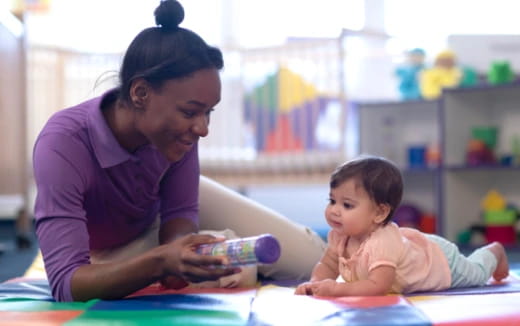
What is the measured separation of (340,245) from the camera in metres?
1.38

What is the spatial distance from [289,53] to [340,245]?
2.88 m

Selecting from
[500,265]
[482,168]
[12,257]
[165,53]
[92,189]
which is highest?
[165,53]

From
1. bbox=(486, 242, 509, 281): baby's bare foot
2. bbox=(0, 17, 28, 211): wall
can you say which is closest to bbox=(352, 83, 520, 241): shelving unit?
bbox=(0, 17, 28, 211): wall

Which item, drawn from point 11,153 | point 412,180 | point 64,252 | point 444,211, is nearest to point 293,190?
point 412,180

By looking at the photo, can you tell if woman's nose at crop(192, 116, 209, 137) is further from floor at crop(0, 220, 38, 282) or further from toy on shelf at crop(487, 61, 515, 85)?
toy on shelf at crop(487, 61, 515, 85)

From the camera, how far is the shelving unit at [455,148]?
3600 millimetres

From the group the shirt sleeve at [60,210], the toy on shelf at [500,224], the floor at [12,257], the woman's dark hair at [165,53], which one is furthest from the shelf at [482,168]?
the shirt sleeve at [60,210]

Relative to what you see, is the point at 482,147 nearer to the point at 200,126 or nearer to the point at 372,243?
the point at 372,243

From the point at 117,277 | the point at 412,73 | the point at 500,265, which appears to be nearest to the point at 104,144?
the point at 117,277

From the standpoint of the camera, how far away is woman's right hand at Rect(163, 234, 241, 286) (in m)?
1.08

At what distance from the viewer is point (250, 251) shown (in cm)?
107

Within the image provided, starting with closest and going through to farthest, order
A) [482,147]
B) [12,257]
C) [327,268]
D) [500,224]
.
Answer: [327,268]
[12,257]
[500,224]
[482,147]

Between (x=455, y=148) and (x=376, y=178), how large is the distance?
249 cm

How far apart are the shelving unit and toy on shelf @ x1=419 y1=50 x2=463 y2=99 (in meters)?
0.15
